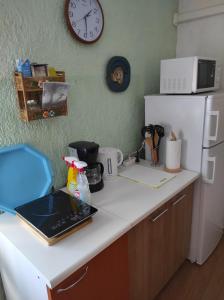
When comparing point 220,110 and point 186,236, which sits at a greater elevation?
point 220,110

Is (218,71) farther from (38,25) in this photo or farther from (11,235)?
(11,235)

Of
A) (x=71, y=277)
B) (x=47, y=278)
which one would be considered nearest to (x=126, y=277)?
(x=71, y=277)

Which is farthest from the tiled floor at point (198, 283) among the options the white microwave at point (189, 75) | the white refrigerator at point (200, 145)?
the white microwave at point (189, 75)

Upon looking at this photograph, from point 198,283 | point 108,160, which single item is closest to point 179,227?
point 198,283

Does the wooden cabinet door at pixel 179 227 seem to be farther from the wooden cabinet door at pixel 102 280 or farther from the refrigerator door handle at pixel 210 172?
the wooden cabinet door at pixel 102 280

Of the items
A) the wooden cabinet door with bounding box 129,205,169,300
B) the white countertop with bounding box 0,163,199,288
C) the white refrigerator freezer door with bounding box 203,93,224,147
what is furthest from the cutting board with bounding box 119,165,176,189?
the white refrigerator freezer door with bounding box 203,93,224,147

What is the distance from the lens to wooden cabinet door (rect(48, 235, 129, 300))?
85 centimetres

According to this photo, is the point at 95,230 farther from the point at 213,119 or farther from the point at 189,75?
the point at 189,75

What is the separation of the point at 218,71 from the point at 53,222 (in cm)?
171

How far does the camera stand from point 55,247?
2.94 feet

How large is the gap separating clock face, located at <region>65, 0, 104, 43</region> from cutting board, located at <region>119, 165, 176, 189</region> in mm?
920

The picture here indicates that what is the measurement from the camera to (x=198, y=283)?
170 centimetres

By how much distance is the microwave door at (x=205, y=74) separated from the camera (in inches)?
63.6

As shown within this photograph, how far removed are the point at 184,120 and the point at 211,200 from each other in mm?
661
